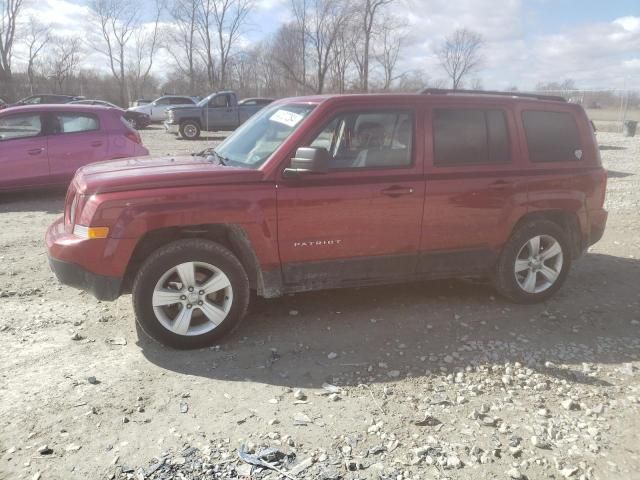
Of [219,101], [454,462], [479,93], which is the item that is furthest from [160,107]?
[454,462]

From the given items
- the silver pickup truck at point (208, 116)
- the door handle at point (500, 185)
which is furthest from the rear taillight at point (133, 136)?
the silver pickup truck at point (208, 116)

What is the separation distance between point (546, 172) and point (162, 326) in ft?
11.4

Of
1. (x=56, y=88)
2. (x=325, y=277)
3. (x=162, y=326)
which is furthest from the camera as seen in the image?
(x=56, y=88)

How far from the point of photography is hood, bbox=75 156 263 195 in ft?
11.7

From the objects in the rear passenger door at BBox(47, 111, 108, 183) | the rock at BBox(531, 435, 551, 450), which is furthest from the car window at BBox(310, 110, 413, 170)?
the rear passenger door at BBox(47, 111, 108, 183)

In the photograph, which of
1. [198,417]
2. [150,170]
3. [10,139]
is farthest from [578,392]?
[10,139]

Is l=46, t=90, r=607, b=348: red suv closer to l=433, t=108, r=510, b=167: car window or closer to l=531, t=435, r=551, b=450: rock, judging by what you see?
l=433, t=108, r=510, b=167: car window

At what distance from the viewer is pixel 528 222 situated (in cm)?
459

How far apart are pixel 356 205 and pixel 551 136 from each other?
2.03 metres

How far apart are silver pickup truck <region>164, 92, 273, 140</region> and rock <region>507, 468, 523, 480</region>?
21.1 m

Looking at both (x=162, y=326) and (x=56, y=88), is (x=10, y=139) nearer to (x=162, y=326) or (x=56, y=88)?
(x=162, y=326)

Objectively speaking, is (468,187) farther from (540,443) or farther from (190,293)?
(190,293)

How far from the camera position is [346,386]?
3.37 meters

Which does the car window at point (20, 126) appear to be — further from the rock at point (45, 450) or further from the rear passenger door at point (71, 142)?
the rock at point (45, 450)
